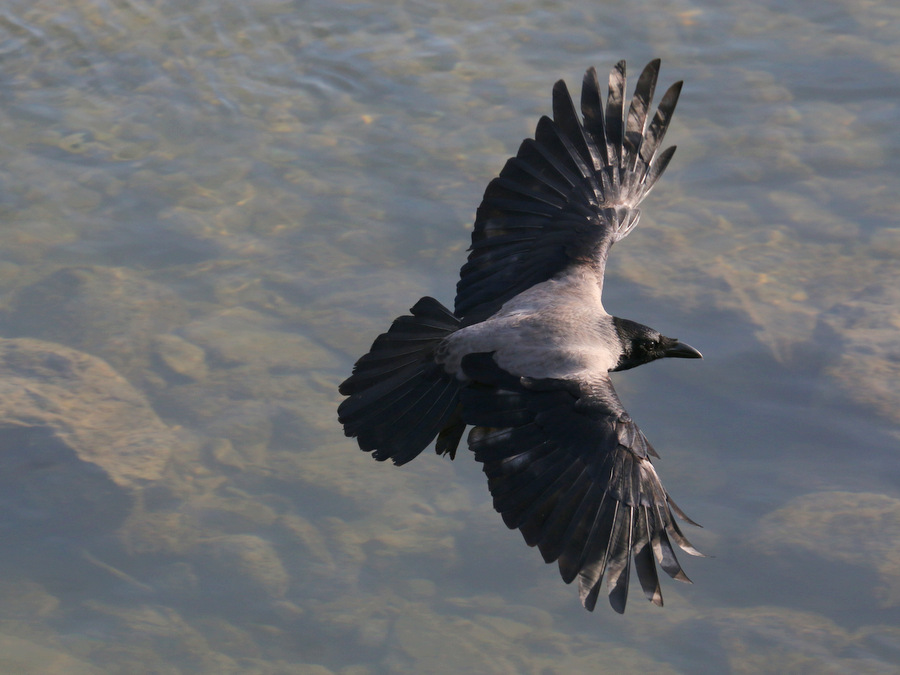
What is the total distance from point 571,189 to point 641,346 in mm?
1031

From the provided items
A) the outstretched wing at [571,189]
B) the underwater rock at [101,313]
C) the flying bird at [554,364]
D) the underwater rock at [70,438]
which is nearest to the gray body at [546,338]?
the flying bird at [554,364]

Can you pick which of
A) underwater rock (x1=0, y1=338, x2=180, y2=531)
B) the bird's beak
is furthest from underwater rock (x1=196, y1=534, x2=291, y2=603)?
the bird's beak

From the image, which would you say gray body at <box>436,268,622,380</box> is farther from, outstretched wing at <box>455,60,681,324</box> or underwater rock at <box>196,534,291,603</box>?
underwater rock at <box>196,534,291,603</box>

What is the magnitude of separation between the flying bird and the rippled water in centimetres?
94

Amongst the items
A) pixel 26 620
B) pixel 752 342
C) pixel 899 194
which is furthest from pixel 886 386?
pixel 26 620

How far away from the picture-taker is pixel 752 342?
7.25 m

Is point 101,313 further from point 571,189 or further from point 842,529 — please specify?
point 842,529

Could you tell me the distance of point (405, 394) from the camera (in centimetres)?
546

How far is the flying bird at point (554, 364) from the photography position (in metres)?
4.70

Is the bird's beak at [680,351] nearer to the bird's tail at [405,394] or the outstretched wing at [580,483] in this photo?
the outstretched wing at [580,483]

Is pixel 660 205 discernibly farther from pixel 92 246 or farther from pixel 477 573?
pixel 92 246

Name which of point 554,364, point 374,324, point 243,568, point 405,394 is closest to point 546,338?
point 554,364

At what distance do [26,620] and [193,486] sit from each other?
115 centimetres

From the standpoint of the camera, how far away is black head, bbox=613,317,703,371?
581 centimetres
